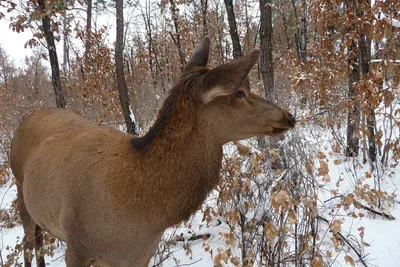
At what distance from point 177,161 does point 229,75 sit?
67cm

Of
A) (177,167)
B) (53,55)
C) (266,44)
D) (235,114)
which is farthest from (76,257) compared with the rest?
(53,55)

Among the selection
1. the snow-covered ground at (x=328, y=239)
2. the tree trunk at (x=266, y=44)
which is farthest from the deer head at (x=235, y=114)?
the tree trunk at (x=266, y=44)

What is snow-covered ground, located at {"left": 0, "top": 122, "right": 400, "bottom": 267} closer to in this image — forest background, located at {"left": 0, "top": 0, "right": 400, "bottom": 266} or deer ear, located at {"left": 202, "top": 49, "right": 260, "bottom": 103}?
forest background, located at {"left": 0, "top": 0, "right": 400, "bottom": 266}

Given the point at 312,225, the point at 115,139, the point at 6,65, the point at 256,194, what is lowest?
the point at 312,225

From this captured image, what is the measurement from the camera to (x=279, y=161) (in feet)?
11.2

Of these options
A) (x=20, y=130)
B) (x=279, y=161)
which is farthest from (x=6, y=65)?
(x=279, y=161)

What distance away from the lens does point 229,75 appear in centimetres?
195

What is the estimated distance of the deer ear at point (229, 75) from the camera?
1909 millimetres

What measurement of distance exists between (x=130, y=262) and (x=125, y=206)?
0.48 m

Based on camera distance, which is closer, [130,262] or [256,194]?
[130,262]

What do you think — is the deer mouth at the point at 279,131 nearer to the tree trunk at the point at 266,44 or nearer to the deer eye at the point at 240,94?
the deer eye at the point at 240,94

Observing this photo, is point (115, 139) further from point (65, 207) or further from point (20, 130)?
point (20, 130)

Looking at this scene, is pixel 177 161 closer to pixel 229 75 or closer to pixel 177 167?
pixel 177 167

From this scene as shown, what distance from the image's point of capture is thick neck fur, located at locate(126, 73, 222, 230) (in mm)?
2250
